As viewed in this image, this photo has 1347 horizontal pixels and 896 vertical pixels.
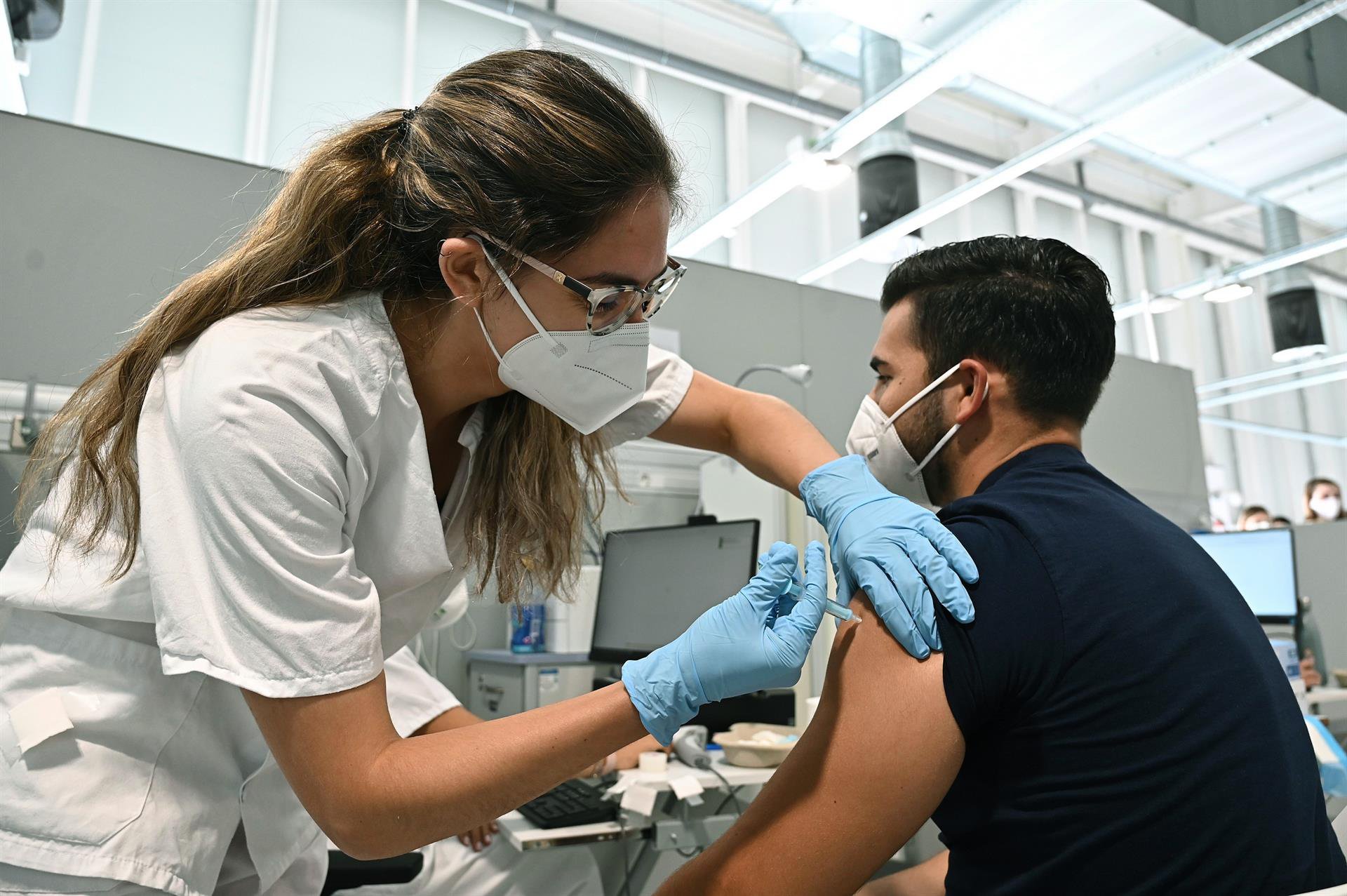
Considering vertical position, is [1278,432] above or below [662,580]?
above

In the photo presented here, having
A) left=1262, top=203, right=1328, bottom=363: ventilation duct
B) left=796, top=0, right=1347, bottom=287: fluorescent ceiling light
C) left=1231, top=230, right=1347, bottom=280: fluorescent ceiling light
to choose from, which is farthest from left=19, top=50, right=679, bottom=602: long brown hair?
left=1262, top=203, right=1328, bottom=363: ventilation duct

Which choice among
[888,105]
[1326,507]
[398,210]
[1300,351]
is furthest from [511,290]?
Answer: [1300,351]

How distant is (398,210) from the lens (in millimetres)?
1020

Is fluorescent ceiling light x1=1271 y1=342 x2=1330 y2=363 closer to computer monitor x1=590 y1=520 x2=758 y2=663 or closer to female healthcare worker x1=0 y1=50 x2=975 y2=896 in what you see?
computer monitor x1=590 y1=520 x2=758 y2=663

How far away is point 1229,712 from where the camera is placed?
2.69 feet

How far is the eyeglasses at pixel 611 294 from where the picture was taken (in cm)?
99

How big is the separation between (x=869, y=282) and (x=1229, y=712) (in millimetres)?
5669

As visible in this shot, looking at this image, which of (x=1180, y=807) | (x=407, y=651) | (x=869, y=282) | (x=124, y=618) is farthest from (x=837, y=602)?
(x=869, y=282)

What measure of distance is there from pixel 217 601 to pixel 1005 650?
0.75m

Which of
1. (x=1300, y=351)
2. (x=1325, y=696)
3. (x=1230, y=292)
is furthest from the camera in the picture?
(x=1300, y=351)

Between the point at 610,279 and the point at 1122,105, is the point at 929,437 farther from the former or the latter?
the point at 1122,105

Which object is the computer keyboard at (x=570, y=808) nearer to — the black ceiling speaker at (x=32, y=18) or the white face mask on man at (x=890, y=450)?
the white face mask on man at (x=890, y=450)

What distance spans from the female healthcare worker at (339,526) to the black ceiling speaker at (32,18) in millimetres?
1982

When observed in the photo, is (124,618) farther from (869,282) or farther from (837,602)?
(869,282)
